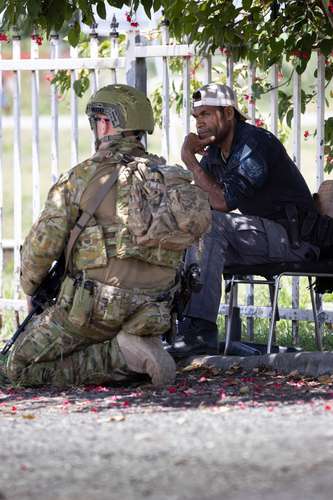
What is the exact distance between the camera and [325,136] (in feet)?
26.7

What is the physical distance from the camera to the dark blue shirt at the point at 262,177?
23.6 feet

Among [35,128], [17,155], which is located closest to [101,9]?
[35,128]

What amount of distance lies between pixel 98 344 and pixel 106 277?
40 centimetres

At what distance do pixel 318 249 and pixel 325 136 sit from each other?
117 cm

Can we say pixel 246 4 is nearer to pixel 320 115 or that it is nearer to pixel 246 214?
pixel 320 115

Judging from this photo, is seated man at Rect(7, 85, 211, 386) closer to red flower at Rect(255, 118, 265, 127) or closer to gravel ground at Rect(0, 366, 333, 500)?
gravel ground at Rect(0, 366, 333, 500)

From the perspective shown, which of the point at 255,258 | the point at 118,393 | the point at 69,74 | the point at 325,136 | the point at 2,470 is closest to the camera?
the point at 2,470

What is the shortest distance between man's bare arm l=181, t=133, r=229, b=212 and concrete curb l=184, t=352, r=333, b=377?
3.00 ft

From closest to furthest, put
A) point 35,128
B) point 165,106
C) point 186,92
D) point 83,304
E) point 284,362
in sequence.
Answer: point 83,304, point 284,362, point 186,92, point 165,106, point 35,128

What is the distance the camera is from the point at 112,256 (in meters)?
6.31

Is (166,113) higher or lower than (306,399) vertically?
higher

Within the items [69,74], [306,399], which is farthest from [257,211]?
[69,74]

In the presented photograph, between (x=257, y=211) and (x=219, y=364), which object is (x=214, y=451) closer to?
(x=219, y=364)

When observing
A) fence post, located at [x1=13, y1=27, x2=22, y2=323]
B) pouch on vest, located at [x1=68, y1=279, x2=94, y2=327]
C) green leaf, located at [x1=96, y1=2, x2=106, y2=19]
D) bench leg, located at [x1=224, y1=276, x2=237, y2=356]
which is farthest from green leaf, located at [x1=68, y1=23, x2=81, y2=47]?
pouch on vest, located at [x1=68, y1=279, x2=94, y2=327]
